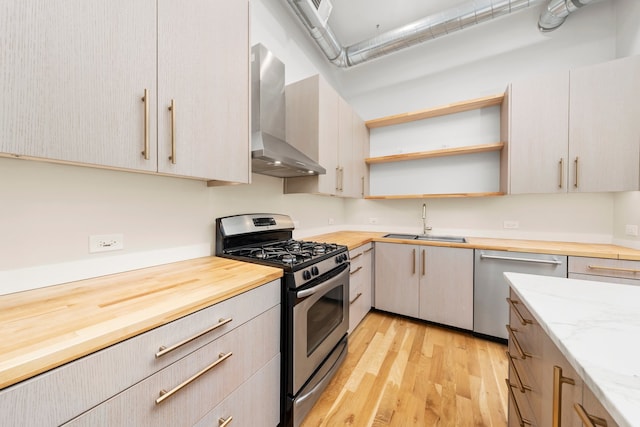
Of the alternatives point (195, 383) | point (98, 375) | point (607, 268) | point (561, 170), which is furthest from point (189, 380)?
point (561, 170)

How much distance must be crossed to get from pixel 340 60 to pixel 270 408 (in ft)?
11.1

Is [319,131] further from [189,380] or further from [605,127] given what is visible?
[605,127]

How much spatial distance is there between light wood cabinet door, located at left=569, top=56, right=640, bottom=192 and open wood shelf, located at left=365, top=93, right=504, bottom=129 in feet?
1.94

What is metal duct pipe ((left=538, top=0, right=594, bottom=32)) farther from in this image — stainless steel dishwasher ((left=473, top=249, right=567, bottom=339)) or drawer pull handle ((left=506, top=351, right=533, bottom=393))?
drawer pull handle ((left=506, top=351, right=533, bottom=393))

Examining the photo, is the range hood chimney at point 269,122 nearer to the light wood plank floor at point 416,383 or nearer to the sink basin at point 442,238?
the light wood plank floor at point 416,383

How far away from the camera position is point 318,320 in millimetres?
1476

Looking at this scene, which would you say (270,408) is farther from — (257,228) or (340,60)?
(340,60)

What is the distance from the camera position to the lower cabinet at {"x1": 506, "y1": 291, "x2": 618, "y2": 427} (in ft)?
1.69

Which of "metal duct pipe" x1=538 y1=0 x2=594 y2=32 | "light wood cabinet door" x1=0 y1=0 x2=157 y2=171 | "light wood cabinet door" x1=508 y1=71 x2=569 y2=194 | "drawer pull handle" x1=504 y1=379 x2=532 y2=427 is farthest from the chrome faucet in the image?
"light wood cabinet door" x1=0 y1=0 x2=157 y2=171

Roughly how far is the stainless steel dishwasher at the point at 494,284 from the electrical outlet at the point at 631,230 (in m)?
0.73

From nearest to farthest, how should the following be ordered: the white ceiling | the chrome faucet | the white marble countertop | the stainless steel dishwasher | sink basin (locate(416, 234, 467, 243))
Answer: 1. the white marble countertop
2. the stainless steel dishwasher
3. the white ceiling
4. sink basin (locate(416, 234, 467, 243))
5. the chrome faucet

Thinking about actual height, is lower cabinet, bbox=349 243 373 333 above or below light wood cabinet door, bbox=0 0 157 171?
below

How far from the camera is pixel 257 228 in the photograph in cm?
182

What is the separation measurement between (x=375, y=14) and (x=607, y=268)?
304 centimetres
